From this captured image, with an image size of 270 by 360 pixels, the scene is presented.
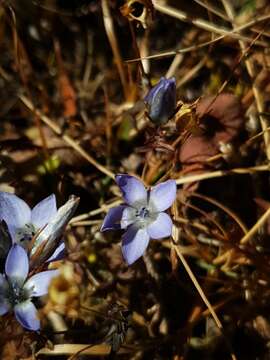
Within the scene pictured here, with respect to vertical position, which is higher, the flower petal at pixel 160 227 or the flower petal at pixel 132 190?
the flower petal at pixel 132 190

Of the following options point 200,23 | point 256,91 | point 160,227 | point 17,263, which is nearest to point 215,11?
point 200,23

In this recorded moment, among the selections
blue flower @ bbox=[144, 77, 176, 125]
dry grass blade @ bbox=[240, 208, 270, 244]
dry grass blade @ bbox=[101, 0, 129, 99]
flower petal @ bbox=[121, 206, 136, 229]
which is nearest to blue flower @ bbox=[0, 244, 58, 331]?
flower petal @ bbox=[121, 206, 136, 229]

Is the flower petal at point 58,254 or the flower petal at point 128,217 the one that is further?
the flower petal at point 128,217

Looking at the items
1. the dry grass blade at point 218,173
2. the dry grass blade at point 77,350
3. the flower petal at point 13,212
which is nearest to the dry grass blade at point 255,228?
the dry grass blade at point 218,173

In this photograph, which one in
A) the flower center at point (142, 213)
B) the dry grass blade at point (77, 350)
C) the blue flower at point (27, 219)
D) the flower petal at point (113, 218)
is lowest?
the dry grass blade at point (77, 350)

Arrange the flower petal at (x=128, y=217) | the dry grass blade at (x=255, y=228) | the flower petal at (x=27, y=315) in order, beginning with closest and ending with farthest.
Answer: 1. the flower petal at (x=27, y=315)
2. the flower petal at (x=128, y=217)
3. the dry grass blade at (x=255, y=228)

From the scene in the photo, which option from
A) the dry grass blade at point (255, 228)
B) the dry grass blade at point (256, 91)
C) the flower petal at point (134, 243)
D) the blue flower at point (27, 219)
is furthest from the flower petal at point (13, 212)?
the dry grass blade at point (256, 91)

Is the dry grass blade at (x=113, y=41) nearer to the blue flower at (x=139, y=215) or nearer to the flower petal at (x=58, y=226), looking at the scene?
the blue flower at (x=139, y=215)

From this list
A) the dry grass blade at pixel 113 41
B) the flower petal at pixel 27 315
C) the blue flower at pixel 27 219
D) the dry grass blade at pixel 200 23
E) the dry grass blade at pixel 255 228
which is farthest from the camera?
the dry grass blade at pixel 113 41
